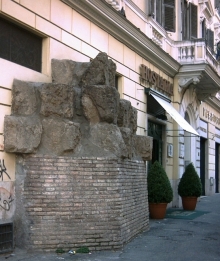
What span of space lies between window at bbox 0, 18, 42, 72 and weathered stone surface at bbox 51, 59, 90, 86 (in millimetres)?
343

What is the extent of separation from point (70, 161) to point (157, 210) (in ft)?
18.5

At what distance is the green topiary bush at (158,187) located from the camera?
12836 millimetres

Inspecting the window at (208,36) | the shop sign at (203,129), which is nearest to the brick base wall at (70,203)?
the shop sign at (203,129)

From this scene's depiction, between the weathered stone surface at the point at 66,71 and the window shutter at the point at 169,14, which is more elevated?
the window shutter at the point at 169,14

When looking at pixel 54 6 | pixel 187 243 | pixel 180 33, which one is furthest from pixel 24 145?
pixel 180 33

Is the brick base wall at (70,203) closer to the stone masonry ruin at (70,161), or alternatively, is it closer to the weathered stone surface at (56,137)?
the stone masonry ruin at (70,161)

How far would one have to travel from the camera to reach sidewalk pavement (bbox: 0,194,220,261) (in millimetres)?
7684

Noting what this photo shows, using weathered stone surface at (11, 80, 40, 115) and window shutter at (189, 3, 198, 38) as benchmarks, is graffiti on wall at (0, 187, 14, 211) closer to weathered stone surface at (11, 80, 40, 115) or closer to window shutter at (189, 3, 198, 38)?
weathered stone surface at (11, 80, 40, 115)

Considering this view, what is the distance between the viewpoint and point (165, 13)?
17.0 metres

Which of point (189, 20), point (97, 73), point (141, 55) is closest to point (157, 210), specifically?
point (141, 55)

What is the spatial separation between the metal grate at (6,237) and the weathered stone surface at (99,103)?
2553 millimetres

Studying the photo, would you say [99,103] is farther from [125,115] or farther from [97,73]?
[125,115]

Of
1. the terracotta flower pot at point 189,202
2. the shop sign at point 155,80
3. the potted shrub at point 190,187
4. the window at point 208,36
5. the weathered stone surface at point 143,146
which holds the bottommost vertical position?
the terracotta flower pot at point 189,202

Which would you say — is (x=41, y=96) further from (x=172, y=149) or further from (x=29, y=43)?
(x=172, y=149)
